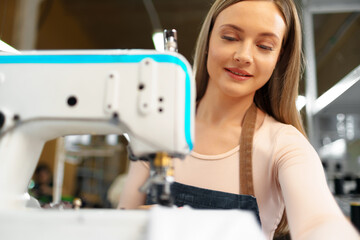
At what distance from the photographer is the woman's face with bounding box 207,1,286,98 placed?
3.22 feet

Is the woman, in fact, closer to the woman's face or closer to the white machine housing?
the woman's face

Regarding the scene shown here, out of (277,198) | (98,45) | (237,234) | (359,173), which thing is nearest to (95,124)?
(237,234)

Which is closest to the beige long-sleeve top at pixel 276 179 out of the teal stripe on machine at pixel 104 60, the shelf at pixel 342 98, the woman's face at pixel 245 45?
the woman's face at pixel 245 45

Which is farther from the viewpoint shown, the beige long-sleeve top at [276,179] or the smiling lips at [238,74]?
the smiling lips at [238,74]

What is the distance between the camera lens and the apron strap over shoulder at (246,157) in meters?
1.02

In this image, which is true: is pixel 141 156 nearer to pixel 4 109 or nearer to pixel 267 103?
pixel 4 109

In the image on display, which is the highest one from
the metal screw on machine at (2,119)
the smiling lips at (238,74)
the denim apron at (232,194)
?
the smiling lips at (238,74)

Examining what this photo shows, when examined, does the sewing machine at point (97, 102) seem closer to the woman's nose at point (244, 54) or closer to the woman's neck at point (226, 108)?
the woman's nose at point (244, 54)

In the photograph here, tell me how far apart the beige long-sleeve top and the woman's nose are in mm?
214

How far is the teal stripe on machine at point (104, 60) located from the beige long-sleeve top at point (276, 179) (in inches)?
10.6

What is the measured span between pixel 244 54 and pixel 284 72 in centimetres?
21

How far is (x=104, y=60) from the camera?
2.57ft

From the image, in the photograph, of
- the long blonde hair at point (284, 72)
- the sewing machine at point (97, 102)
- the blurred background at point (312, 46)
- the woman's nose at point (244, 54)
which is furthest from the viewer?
the blurred background at point (312, 46)

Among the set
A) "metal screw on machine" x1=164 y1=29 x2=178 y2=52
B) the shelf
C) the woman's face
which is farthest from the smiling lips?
the shelf
